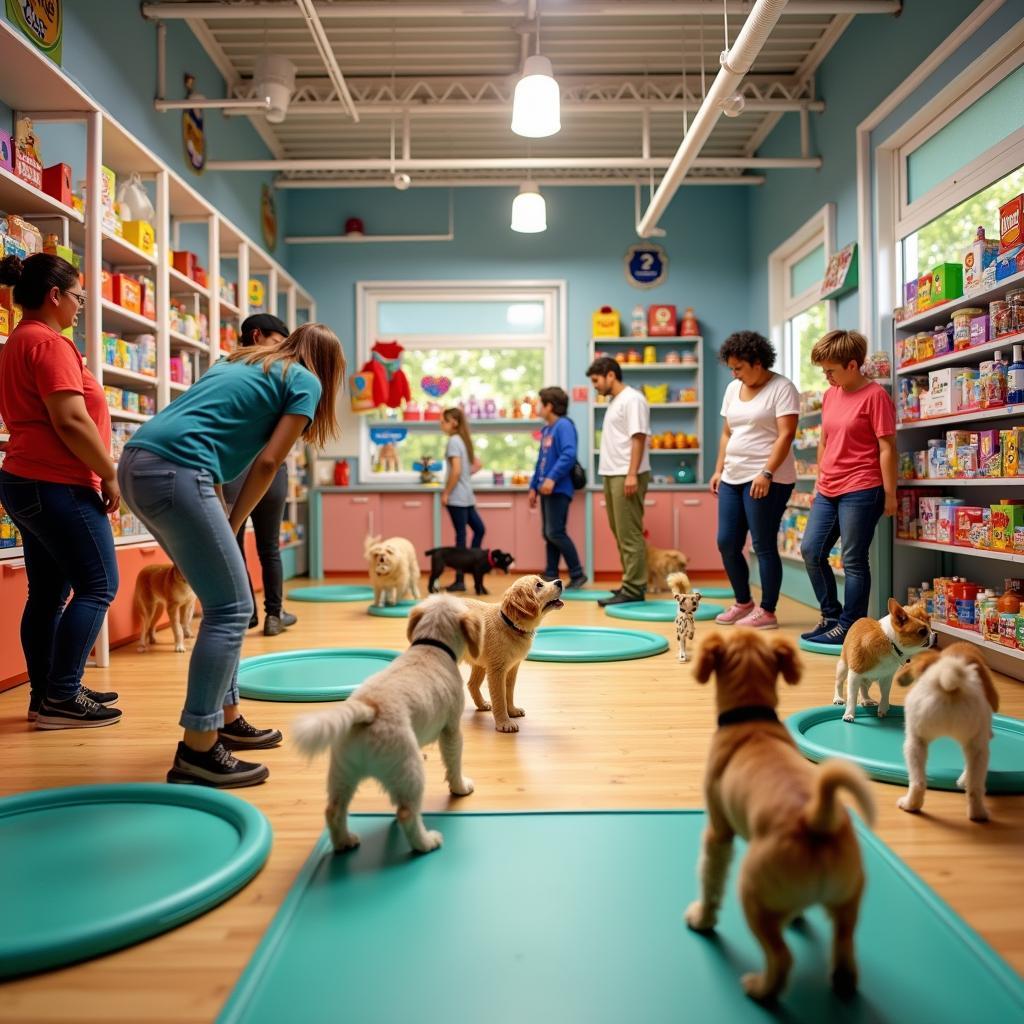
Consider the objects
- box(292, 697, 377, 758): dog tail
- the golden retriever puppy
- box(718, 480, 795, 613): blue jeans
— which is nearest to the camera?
box(292, 697, 377, 758): dog tail

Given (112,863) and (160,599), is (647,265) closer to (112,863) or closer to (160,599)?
(160,599)

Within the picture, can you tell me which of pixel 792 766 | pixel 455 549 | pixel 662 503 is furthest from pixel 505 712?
pixel 662 503

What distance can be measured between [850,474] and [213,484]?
341 centimetres

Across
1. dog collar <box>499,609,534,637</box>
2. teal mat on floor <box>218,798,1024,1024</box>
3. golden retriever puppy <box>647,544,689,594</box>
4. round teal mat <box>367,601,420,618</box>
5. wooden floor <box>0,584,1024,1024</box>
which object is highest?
dog collar <box>499,609,534,637</box>

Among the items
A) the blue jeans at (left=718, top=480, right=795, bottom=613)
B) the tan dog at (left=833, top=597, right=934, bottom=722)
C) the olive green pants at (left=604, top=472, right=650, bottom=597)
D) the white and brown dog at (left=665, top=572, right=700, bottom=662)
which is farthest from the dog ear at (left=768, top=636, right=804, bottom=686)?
the olive green pants at (left=604, top=472, right=650, bottom=597)

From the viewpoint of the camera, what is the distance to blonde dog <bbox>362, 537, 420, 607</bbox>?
5773mm

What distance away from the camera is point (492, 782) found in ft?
7.85

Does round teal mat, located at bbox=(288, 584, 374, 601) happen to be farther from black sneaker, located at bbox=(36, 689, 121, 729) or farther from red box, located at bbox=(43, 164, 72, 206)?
red box, located at bbox=(43, 164, 72, 206)

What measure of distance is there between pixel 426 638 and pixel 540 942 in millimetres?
852

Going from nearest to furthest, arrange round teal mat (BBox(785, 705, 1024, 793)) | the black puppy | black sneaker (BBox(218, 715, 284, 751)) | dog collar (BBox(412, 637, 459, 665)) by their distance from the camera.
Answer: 1. dog collar (BBox(412, 637, 459, 665))
2. round teal mat (BBox(785, 705, 1024, 793))
3. black sneaker (BBox(218, 715, 284, 751))
4. the black puppy

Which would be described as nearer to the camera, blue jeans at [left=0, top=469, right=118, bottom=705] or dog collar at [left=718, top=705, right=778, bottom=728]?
dog collar at [left=718, top=705, right=778, bottom=728]

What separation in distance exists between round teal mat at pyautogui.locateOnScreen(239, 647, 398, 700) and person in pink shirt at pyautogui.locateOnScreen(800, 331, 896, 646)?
7.98 feet

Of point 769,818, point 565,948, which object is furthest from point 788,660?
point 565,948

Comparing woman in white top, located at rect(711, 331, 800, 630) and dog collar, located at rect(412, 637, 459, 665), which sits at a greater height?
woman in white top, located at rect(711, 331, 800, 630)
